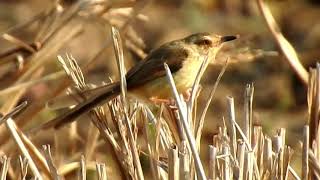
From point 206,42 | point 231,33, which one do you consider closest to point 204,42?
point 206,42

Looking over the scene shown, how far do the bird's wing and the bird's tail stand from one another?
0.39m

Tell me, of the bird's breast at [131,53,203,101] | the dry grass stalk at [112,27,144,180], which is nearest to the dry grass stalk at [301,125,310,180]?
the dry grass stalk at [112,27,144,180]

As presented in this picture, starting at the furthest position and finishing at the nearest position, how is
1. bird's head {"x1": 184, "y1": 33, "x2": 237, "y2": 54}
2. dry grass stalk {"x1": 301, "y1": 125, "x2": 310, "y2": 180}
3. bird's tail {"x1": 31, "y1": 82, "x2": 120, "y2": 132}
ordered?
bird's head {"x1": 184, "y1": 33, "x2": 237, "y2": 54}, bird's tail {"x1": 31, "y1": 82, "x2": 120, "y2": 132}, dry grass stalk {"x1": 301, "y1": 125, "x2": 310, "y2": 180}

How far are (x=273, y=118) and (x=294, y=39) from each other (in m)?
1.14

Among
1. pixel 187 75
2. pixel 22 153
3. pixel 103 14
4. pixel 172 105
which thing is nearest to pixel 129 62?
pixel 103 14

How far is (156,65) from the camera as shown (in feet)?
15.7

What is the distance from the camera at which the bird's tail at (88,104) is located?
13.4 feet

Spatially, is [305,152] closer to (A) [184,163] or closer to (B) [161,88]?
(A) [184,163]

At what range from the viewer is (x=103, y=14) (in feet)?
17.4

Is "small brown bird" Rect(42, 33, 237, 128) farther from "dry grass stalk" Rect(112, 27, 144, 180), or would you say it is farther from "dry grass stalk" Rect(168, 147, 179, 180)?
"dry grass stalk" Rect(168, 147, 179, 180)

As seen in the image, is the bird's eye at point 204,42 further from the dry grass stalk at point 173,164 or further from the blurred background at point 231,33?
the blurred background at point 231,33

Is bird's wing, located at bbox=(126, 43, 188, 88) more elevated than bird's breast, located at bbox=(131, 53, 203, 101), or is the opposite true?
bird's wing, located at bbox=(126, 43, 188, 88)

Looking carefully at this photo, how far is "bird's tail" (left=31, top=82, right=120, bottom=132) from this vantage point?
4.07 m

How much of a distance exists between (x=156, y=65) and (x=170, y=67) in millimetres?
81
